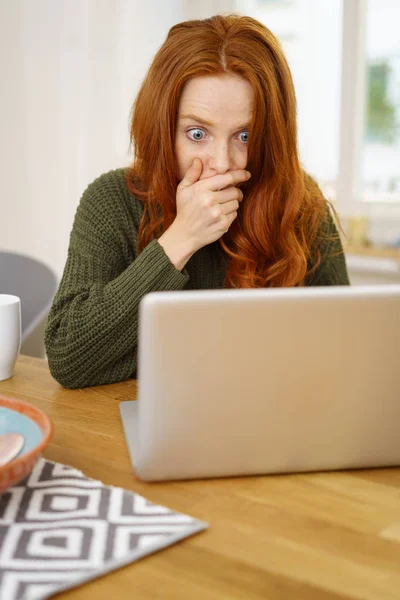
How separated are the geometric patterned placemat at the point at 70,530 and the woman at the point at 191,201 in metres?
0.41

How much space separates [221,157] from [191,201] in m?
0.09

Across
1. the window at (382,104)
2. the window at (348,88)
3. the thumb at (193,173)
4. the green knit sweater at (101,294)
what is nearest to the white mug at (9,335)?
the green knit sweater at (101,294)

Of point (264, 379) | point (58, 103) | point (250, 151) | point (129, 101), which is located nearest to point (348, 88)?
point (129, 101)

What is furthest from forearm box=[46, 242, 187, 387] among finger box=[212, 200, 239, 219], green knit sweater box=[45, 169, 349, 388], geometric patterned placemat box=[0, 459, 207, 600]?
geometric patterned placemat box=[0, 459, 207, 600]

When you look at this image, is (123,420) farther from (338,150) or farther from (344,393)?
(338,150)

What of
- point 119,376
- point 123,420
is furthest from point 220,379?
point 119,376

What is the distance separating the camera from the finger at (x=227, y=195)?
4.43 ft

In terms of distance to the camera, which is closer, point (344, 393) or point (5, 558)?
point (5, 558)

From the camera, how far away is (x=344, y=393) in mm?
808

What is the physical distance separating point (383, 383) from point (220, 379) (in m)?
0.18

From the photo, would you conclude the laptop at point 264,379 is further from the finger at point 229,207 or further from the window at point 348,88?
the window at point 348,88

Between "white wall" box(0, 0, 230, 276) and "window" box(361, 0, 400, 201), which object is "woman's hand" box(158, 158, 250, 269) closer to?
"white wall" box(0, 0, 230, 276)

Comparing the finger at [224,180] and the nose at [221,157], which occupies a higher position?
the nose at [221,157]

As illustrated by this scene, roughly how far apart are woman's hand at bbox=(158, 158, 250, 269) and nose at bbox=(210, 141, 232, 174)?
0.7 inches
